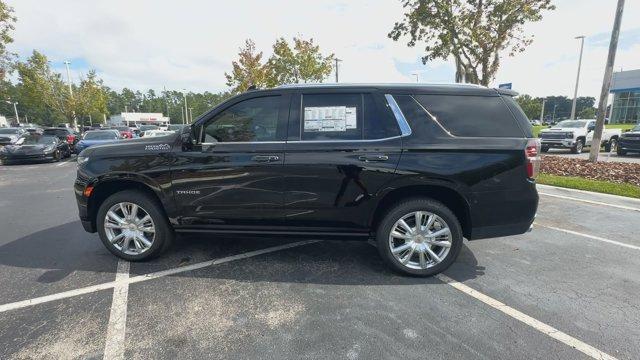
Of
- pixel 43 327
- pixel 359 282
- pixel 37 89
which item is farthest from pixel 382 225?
pixel 37 89

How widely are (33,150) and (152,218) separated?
44.8 feet

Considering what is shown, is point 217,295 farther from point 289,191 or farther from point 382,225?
point 382,225

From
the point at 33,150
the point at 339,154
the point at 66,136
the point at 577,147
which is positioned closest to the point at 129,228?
the point at 339,154

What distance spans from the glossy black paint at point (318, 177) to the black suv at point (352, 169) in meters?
0.01

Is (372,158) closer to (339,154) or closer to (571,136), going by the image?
(339,154)

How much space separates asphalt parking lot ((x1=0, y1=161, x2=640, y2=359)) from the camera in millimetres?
2498

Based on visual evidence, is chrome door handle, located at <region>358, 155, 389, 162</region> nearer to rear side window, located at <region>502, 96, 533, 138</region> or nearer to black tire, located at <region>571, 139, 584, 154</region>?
rear side window, located at <region>502, 96, 533, 138</region>

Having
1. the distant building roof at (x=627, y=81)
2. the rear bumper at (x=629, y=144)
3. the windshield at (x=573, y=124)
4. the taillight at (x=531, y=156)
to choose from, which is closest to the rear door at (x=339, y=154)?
the taillight at (x=531, y=156)

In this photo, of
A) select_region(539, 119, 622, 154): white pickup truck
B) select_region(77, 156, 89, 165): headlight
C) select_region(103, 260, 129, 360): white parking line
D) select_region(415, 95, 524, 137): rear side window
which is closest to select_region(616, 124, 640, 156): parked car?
select_region(539, 119, 622, 154): white pickup truck

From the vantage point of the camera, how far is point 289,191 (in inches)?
138

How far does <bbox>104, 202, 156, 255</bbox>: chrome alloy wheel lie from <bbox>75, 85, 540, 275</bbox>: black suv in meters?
0.06

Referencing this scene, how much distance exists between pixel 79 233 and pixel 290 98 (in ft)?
12.5

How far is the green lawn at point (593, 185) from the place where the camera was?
7.26 m

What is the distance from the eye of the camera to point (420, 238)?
3488 mm
